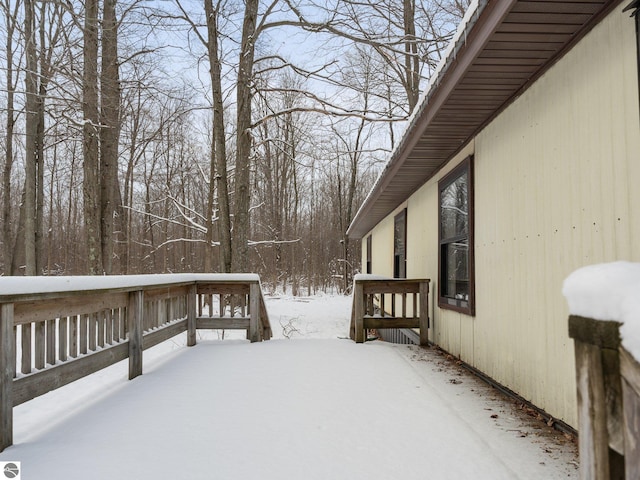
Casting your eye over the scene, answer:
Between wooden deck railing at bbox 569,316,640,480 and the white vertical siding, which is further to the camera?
the white vertical siding

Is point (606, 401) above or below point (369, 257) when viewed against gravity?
below

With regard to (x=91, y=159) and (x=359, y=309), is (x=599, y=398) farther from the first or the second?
(x=91, y=159)

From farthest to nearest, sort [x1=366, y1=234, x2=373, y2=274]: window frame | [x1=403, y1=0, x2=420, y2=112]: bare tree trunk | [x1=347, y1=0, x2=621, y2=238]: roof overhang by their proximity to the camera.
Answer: [x1=366, y1=234, x2=373, y2=274]: window frame
[x1=403, y1=0, x2=420, y2=112]: bare tree trunk
[x1=347, y1=0, x2=621, y2=238]: roof overhang

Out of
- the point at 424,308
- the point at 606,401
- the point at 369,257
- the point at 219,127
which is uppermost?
the point at 219,127

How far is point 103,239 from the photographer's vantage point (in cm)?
905

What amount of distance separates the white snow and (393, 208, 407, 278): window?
703 cm

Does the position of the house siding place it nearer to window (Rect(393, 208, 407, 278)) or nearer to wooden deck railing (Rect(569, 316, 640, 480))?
wooden deck railing (Rect(569, 316, 640, 480))

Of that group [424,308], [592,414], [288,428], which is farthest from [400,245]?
[592,414]

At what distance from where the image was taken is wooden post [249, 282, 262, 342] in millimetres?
5504

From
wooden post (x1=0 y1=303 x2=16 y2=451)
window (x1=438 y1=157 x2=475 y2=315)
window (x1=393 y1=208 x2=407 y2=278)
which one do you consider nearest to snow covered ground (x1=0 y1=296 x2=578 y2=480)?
wooden post (x1=0 y1=303 x2=16 y2=451)

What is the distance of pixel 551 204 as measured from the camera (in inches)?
114

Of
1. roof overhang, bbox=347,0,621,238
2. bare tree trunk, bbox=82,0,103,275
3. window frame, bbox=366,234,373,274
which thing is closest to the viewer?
roof overhang, bbox=347,0,621,238

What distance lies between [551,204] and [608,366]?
2121 mm

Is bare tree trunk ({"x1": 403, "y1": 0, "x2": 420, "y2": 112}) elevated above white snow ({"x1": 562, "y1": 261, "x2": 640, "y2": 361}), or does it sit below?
above
